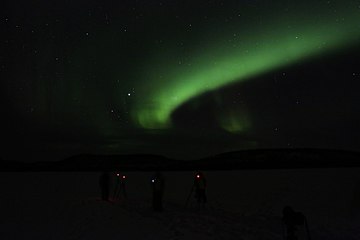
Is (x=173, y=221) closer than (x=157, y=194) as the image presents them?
Yes

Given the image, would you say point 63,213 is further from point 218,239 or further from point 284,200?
point 284,200

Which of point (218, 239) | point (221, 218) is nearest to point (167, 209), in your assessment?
point (221, 218)

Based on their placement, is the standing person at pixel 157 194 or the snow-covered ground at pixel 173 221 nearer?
the snow-covered ground at pixel 173 221

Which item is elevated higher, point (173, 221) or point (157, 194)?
point (157, 194)

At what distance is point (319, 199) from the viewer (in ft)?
82.1

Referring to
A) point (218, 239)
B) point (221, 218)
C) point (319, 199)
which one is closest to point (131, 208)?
point (221, 218)

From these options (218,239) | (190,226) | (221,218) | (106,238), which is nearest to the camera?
(218,239)

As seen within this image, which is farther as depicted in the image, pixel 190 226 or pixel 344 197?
pixel 344 197

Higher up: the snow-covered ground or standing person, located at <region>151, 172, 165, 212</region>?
standing person, located at <region>151, 172, 165, 212</region>

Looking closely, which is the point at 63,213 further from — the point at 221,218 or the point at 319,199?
the point at 319,199

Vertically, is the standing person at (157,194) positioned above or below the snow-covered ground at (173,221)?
above

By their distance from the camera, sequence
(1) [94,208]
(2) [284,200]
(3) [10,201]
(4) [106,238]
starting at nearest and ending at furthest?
(4) [106,238], (1) [94,208], (2) [284,200], (3) [10,201]

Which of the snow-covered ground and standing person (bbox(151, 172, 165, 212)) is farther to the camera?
standing person (bbox(151, 172, 165, 212))

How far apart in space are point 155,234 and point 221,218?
174 inches
